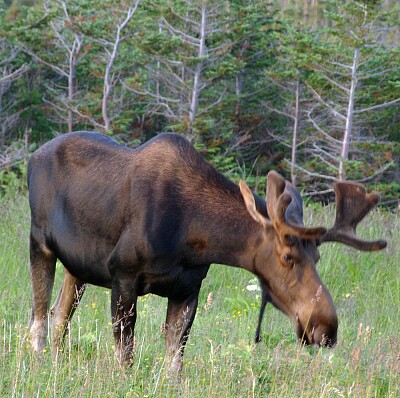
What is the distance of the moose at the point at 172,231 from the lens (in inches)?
203

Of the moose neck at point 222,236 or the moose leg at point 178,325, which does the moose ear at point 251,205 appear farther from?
the moose leg at point 178,325

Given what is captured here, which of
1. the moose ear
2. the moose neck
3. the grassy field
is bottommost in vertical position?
the grassy field

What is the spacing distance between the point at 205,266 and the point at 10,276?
3.58 meters

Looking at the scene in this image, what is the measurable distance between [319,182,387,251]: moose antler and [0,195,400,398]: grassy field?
69 centimetres

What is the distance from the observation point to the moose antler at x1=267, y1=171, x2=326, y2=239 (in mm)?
4988

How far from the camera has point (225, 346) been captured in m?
6.59

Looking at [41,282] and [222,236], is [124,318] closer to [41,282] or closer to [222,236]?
[222,236]

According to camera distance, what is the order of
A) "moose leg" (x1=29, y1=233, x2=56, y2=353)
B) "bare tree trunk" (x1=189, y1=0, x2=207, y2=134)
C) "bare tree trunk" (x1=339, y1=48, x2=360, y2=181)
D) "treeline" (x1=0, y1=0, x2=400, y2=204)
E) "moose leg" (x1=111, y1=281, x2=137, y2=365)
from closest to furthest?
"moose leg" (x1=111, y1=281, x2=137, y2=365), "moose leg" (x1=29, y1=233, x2=56, y2=353), "bare tree trunk" (x1=339, y1=48, x2=360, y2=181), "treeline" (x1=0, y1=0, x2=400, y2=204), "bare tree trunk" (x1=189, y1=0, x2=207, y2=134)

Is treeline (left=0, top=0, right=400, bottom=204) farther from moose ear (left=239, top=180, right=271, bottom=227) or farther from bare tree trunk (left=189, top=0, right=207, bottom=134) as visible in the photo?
moose ear (left=239, top=180, right=271, bottom=227)

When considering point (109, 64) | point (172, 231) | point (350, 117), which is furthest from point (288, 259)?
point (109, 64)

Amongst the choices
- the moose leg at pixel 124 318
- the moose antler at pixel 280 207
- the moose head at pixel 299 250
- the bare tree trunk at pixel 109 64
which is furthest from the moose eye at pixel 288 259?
the bare tree trunk at pixel 109 64

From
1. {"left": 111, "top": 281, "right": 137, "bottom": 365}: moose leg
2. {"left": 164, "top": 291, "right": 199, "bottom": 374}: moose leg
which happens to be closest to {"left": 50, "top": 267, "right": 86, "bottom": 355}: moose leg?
{"left": 111, "top": 281, "right": 137, "bottom": 365}: moose leg

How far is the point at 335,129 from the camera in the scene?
22109 mm

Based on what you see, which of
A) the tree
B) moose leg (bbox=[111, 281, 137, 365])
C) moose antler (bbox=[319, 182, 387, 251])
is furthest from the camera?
the tree
